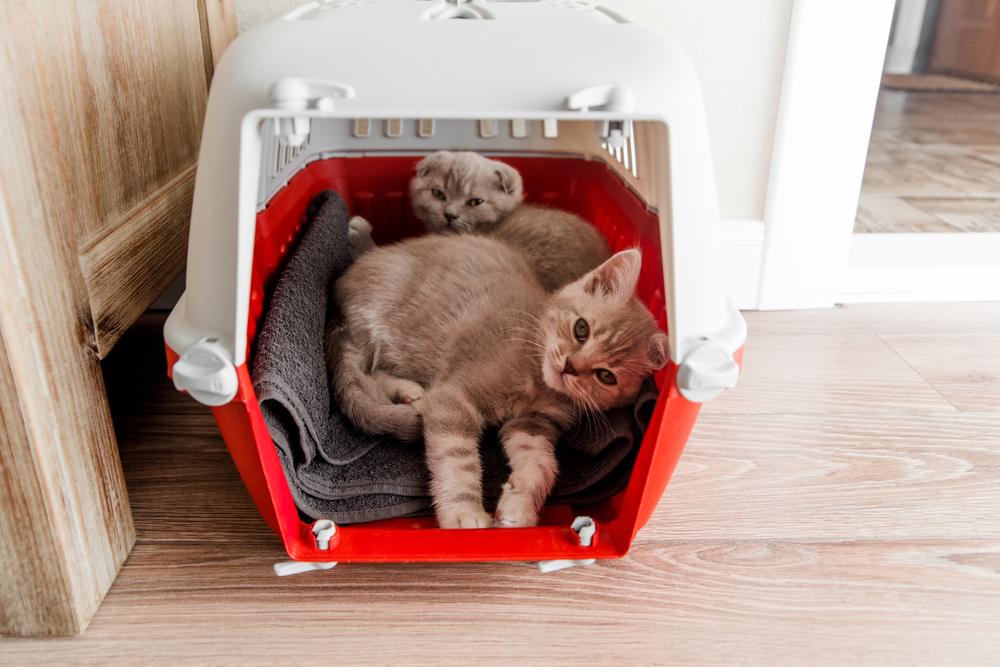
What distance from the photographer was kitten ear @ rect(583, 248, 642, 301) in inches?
41.8

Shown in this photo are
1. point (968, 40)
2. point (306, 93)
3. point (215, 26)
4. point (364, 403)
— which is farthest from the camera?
point (968, 40)

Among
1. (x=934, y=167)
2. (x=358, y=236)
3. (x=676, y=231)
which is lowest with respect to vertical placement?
(x=934, y=167)

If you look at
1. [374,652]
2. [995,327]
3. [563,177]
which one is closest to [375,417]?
[374,652]

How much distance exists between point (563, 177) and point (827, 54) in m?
0.59

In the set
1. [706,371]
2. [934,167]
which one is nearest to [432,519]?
[706,371]

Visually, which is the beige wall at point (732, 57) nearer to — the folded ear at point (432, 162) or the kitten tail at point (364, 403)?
the folded ear at point (432, 162)

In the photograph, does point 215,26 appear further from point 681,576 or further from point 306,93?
point 681,576

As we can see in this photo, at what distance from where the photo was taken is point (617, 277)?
110 cm

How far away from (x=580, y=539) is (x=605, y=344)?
286 mm

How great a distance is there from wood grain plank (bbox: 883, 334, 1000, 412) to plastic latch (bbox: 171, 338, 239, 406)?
1.25m

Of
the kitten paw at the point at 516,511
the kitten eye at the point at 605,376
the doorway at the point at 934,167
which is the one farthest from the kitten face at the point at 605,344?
the doorway at the point at 934,167

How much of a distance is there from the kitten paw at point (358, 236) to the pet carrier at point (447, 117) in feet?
1.73

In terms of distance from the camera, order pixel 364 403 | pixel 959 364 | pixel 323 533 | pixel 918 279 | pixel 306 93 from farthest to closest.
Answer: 1. pixel 918 279
2. pixel 959 364
3. pixel 364 403
4. pixel 323 533
5. pixel 306 93

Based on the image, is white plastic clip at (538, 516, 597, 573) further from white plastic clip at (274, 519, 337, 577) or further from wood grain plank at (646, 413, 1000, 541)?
white plastic clip at (274, 519, 337, 577)
